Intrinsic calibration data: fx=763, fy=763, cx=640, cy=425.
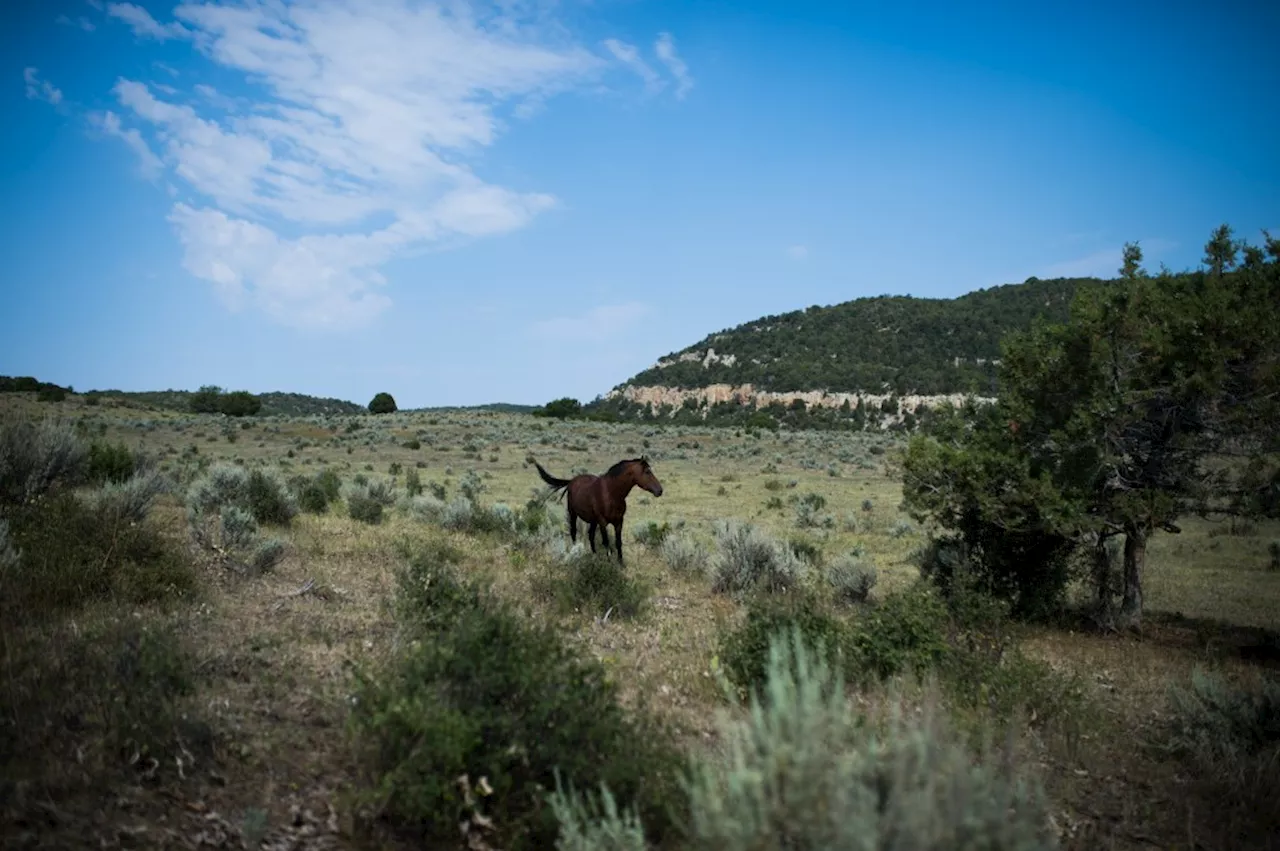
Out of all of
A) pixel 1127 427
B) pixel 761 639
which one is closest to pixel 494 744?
pixel 761 639

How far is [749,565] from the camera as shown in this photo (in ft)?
39.4

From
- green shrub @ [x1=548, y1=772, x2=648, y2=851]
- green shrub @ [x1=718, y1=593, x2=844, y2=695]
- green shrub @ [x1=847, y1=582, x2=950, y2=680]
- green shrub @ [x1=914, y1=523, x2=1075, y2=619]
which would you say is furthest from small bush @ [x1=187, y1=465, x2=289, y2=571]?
green shrub @ [x1=914, y1=523, x2=1075, y2=619]

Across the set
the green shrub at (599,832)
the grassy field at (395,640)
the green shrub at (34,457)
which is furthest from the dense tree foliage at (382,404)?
the green shrub at (599,832)

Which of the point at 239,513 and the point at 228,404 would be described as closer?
the point at 239,513

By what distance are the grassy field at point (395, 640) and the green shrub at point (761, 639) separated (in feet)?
0.90

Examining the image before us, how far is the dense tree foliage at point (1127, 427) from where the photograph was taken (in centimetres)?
999

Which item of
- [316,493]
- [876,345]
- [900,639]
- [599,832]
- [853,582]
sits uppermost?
[876,345]

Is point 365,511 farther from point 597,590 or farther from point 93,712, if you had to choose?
Result: point 93,712

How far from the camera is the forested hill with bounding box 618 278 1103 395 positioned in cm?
8950

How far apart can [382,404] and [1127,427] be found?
80.2 m

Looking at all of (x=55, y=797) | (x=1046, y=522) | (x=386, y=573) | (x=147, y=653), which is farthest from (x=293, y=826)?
(x=1046, y=522)

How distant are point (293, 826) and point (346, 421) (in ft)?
178

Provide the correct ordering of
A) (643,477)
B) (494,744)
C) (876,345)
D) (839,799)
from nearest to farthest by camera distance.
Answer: (839,799)
(494,744)
(643,477)
(876,345)

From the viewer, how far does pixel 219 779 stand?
4.50 meters
